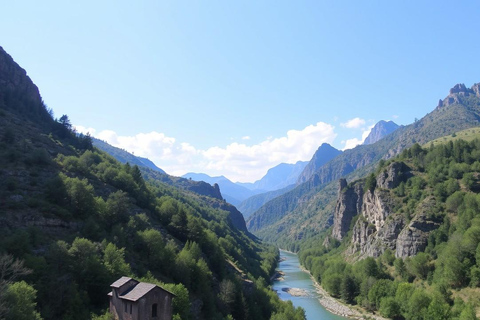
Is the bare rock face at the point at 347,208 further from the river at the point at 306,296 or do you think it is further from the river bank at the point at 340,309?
the river bank at the point at 340,309

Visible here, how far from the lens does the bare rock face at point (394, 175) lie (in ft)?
390

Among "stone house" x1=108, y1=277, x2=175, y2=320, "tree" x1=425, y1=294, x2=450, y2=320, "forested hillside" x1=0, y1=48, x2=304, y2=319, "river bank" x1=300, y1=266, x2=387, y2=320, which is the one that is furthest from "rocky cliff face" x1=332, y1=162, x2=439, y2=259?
"stone house" x1=108, y1=277, x2=175, y2=320

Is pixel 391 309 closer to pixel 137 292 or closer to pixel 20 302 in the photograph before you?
pixel 137 292

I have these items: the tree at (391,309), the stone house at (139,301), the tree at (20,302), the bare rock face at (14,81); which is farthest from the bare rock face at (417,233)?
the bare rock face at (14,81)

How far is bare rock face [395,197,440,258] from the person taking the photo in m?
89.9

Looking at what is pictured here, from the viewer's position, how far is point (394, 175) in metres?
120

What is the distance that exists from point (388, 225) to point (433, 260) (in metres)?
23.4

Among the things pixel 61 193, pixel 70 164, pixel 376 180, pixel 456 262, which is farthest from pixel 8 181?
pixel 376 180

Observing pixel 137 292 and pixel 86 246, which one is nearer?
pixel 137 292

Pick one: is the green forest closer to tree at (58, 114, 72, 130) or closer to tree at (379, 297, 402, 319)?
tree at (379, 297, 402, 319)

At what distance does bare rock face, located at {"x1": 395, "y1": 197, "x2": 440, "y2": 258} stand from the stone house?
80724 mm

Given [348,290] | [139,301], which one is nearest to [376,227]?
[348,290]

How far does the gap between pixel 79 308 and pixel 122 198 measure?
28.1 m

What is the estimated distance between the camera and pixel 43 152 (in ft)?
214
